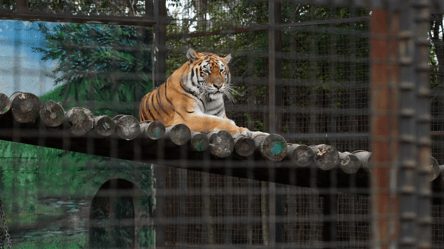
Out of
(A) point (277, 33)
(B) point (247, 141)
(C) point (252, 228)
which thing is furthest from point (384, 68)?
(C) point (252, 228)

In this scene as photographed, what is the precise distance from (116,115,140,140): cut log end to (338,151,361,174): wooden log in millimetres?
1189

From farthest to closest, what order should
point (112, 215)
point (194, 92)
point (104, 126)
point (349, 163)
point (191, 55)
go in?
point (112, 215) → point (191, 55) → point (194, 92) → point (349, 163) → point (104, 126)

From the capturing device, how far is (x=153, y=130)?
8.06 ft

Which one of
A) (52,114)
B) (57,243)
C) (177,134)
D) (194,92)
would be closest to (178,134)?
(177,134)

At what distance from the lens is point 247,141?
257 cm

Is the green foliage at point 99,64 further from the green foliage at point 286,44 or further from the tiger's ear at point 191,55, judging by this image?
the tiger's ear at point 191,55

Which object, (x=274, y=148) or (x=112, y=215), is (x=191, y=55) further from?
(x=112, y=215)

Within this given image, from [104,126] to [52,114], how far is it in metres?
0.27

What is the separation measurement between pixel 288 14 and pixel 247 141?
224 cm

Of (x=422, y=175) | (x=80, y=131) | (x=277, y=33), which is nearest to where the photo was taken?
(x=422, y=175)

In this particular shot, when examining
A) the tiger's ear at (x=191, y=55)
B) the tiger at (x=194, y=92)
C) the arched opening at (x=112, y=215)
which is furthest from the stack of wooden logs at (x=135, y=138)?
the arched opening at (x=112, y=215)

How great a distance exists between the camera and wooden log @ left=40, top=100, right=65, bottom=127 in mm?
2199

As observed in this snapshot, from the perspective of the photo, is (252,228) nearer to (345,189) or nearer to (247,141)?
(345,189)

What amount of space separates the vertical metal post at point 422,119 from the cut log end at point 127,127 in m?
1.62
